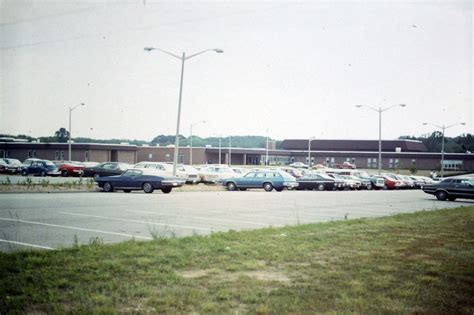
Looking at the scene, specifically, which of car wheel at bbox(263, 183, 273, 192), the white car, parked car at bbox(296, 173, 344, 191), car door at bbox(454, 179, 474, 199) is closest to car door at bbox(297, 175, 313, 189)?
parked car at bbox(296, 173, 344, 191)

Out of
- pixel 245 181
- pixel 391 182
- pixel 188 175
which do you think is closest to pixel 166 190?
pixel 245 181

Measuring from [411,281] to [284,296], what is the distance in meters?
2.19

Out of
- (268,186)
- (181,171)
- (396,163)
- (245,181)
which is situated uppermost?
(396,163)

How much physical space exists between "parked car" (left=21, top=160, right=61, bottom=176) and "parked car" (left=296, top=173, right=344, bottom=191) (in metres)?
22.8

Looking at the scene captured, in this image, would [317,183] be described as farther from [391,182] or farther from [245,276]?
[245,276]

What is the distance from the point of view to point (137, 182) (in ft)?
91.4

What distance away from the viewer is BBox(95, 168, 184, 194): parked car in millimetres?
27781

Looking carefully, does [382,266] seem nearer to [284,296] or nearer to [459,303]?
[459,303]

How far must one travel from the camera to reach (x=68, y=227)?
493 inches

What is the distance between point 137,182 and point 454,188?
19.2 metres

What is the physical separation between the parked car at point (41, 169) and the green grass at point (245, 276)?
38.5m

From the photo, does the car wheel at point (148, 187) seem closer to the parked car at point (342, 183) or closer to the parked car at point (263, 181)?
the parked car at point (263, 181)

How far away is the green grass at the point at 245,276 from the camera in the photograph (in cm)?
580

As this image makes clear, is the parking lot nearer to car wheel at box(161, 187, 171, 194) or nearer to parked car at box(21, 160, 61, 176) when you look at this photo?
car wheel at box(161, 187, 171, 194)
